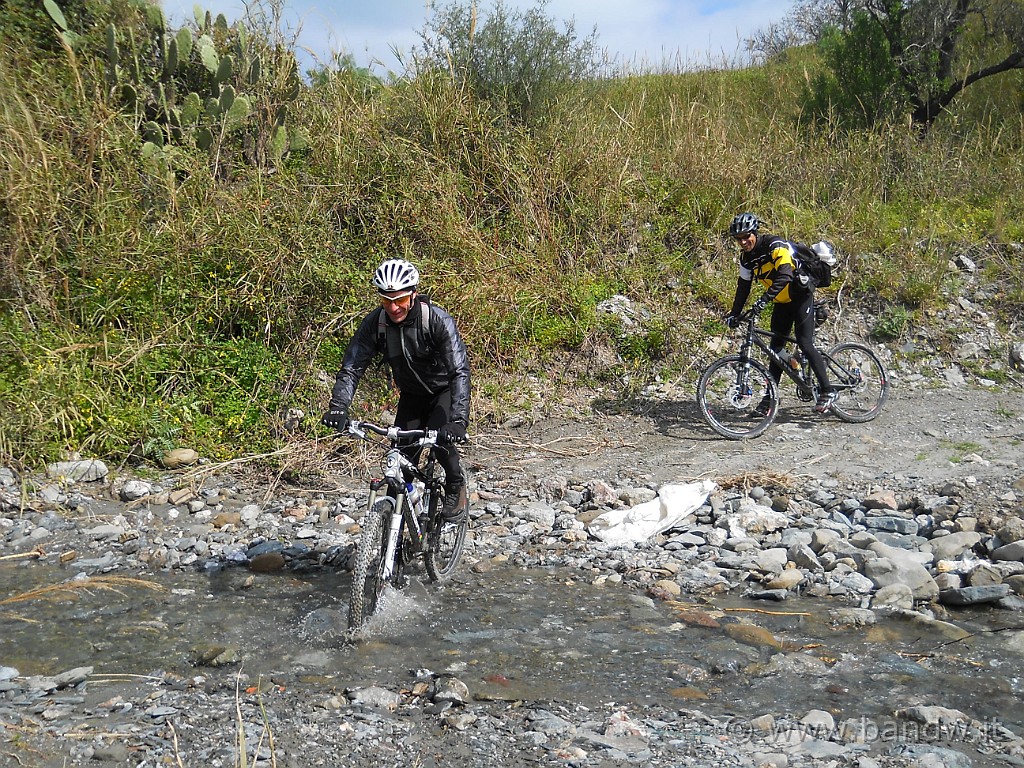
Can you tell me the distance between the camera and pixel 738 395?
32.2 ft

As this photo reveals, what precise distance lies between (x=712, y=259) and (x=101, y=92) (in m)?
8.84

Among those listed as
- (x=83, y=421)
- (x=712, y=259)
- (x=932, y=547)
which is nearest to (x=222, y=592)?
(x=83, y=421)

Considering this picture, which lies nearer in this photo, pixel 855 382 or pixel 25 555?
pixel 25 555

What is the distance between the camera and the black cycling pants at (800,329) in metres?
9.64

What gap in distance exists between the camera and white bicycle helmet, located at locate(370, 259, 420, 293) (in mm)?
5594

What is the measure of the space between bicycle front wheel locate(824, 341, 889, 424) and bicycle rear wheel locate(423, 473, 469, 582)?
17.9ft

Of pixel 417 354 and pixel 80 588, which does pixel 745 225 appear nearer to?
Result: pixel 417 354

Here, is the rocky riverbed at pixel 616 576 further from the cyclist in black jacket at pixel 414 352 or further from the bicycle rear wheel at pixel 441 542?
the cyclist in black jacket at pixel 414 352

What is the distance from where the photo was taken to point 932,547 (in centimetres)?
677

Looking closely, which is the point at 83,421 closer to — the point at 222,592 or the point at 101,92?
the point at 222,592

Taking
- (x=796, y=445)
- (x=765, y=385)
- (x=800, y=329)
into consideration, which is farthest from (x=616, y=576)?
(x=800, y=329)

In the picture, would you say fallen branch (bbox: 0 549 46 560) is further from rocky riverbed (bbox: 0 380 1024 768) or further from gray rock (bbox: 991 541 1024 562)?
gray rock (bbox: 991 541 1024 562)

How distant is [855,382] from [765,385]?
46.4 inches

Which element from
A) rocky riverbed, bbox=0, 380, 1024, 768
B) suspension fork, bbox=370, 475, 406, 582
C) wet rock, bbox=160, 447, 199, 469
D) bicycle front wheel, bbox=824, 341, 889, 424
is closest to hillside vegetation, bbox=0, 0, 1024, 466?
wet rock, bbox=160, 447, 199, 469
